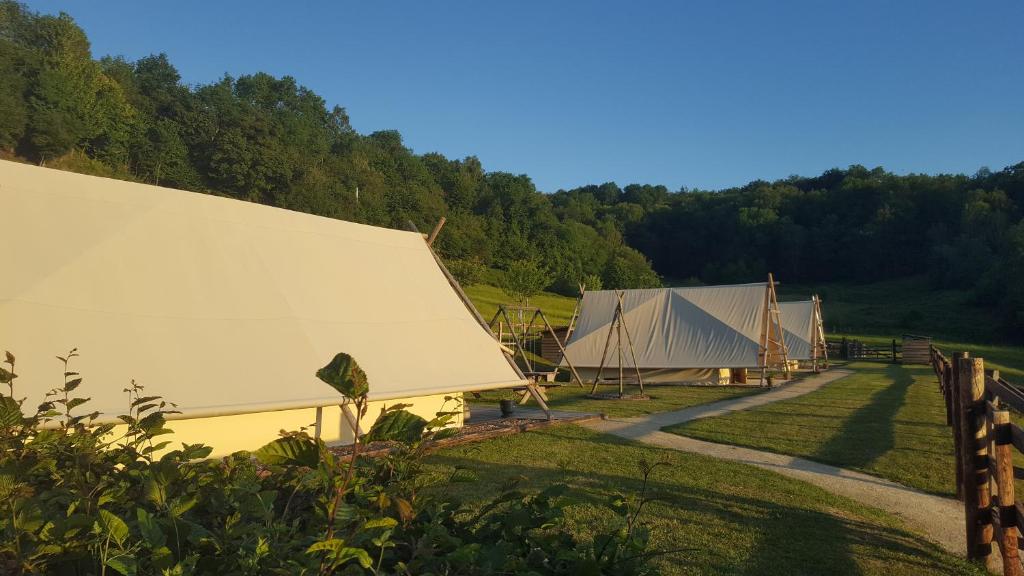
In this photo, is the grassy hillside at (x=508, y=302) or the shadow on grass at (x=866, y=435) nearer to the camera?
the shadow on grass at (x=866, y=435)

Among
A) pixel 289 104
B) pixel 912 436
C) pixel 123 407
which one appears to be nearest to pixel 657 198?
pixel 289 104

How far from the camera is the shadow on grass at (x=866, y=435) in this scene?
788 centimetres

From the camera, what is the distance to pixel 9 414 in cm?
152

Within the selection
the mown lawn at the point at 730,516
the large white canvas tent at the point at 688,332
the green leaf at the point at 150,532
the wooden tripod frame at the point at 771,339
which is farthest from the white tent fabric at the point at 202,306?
the wooden tripod frame at the point at 771,339

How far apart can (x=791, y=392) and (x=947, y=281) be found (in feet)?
165

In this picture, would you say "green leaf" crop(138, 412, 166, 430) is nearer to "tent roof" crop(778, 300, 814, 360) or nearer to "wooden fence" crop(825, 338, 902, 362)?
"tent roof" crop(778, 300, 814, 360)

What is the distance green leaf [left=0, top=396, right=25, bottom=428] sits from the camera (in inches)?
59.4

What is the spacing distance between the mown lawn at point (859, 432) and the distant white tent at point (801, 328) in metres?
7.33

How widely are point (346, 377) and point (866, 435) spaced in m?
10.1

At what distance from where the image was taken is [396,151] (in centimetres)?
6550

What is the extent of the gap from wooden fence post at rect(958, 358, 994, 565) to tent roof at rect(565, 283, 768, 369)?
13.0m

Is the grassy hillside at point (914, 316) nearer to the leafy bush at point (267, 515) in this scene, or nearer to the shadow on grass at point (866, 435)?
the shadow on grass at point (866, 435)

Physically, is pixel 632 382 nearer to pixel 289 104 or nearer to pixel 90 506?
pixel 90 506

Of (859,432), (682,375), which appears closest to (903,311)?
(682,375)
